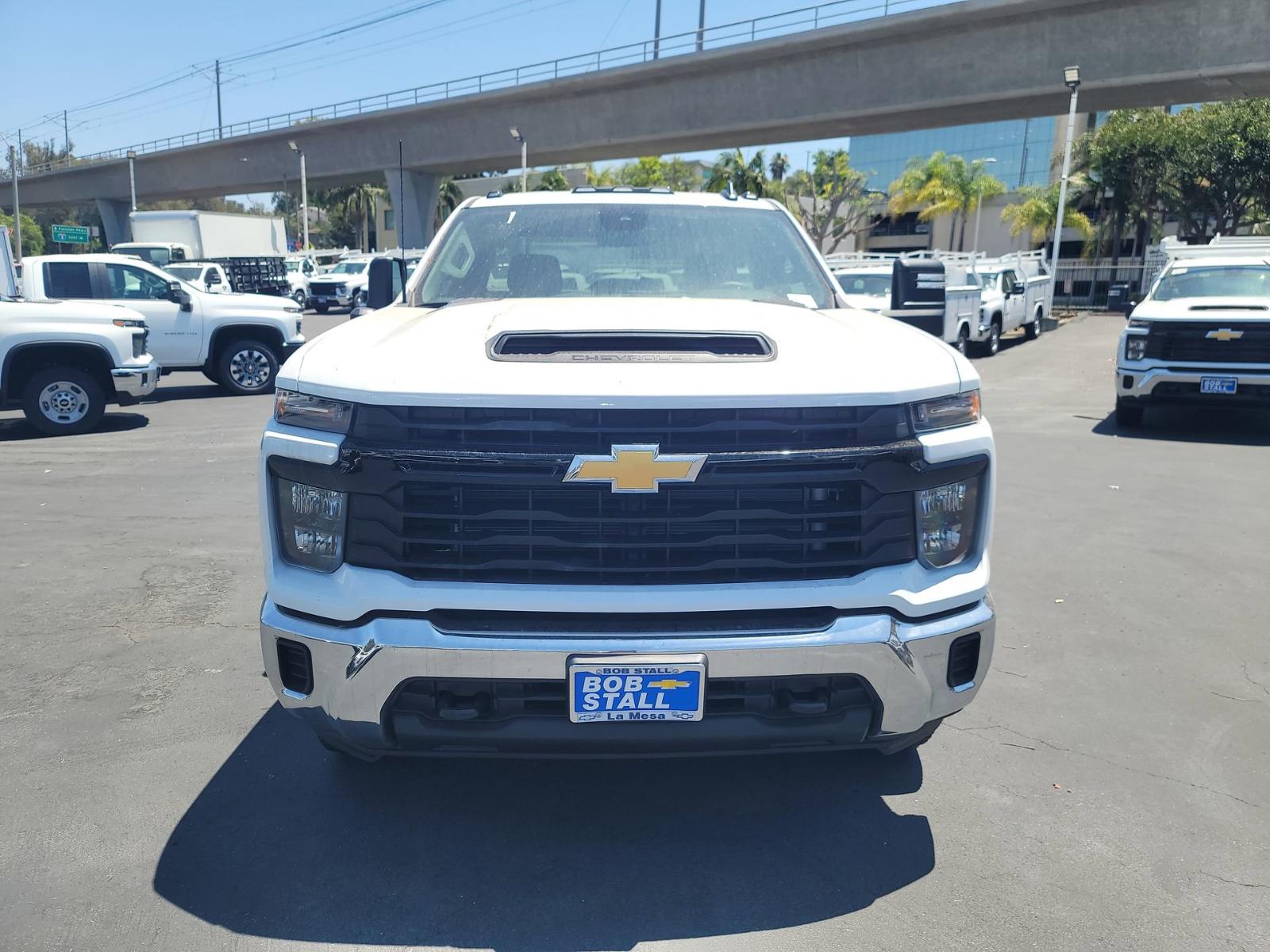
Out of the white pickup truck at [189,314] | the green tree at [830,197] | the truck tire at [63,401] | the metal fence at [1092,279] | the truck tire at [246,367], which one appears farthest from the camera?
the green tree at [830,197]

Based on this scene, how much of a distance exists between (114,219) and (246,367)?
57.7m

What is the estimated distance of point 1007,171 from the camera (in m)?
95.2

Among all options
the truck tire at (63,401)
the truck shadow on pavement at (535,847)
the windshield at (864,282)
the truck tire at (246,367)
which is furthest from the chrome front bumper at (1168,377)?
the truck tire at (246,367)

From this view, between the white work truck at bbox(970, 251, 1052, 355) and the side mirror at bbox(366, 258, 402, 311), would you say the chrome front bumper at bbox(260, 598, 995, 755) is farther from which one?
the white work truck at bbox(970, 251, 1052, 355)

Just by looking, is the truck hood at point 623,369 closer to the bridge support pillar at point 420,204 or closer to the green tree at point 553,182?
the bridge support pillar at point 420,204

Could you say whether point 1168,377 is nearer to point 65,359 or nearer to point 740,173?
point 65,359

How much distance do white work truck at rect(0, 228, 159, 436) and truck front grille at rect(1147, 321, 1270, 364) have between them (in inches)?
424

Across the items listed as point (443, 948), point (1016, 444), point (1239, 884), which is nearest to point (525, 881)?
point (443, 948)

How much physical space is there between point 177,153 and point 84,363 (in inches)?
1968

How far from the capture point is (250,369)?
14445mm

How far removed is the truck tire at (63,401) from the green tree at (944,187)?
157ft

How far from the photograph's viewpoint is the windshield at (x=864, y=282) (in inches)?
655

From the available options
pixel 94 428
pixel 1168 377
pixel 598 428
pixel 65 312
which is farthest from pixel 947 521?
pixel 94 428

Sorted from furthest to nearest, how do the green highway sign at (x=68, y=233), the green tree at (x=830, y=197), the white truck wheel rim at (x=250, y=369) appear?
1. the green tree at (x=830, y=197)
2. the green highway sign at (x=68, y=233)
3. the white truck wheel rim at (x=250, y=369)
